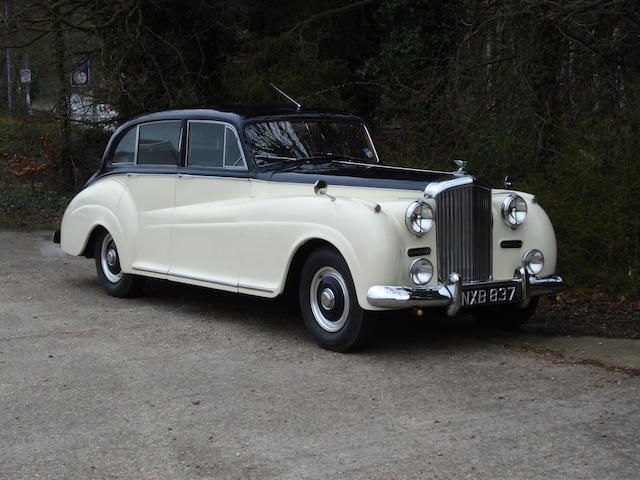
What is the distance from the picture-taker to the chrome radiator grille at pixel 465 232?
6520mm

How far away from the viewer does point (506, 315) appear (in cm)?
738

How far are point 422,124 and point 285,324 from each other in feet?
16.3

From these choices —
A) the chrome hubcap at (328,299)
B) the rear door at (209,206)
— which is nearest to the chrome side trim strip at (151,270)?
the rear door at (209,206)

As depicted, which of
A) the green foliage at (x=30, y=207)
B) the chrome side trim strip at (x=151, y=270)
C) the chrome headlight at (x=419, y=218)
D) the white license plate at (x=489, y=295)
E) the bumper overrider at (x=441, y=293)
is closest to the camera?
the bumper overrider at (x=441, y=293)

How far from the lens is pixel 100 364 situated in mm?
6355

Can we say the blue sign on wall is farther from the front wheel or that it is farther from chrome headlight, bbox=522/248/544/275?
chrome headlight, bbox=522/248/544/275

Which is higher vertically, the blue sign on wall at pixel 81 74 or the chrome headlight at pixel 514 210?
the blue sign on wall at pixel 81 74

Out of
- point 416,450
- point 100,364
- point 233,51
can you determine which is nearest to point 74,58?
point 233,51

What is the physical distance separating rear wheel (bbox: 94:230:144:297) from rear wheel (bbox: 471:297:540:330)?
3364 millimetres

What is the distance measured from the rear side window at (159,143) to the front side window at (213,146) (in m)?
0.21

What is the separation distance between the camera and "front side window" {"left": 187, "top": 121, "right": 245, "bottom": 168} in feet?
25.5

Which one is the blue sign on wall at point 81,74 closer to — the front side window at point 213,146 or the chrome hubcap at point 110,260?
the chrome hubcap at point 110,260

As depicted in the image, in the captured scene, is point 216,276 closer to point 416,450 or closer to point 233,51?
point 416,450

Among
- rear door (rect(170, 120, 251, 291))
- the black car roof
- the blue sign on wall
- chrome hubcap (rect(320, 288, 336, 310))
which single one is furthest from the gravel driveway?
the blue sign on wall
